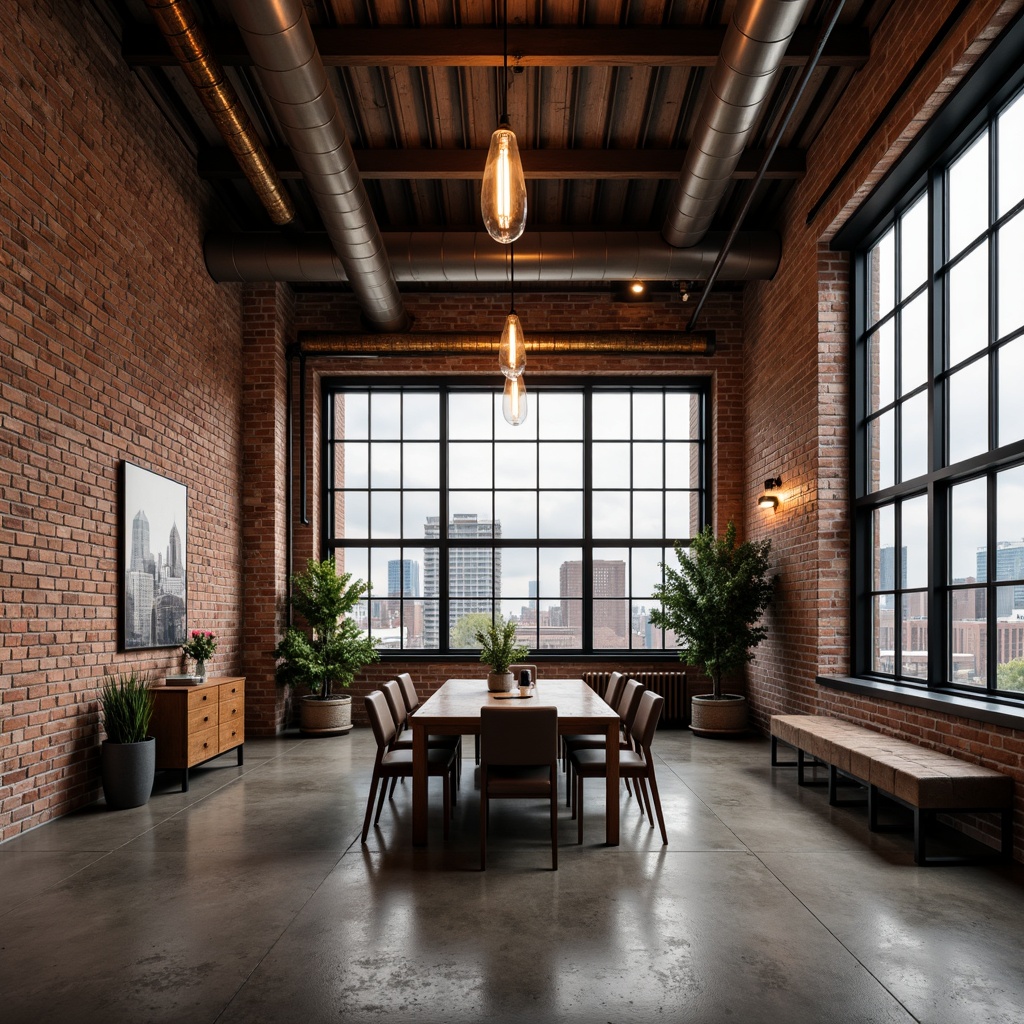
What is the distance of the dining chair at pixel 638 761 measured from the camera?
4918mm

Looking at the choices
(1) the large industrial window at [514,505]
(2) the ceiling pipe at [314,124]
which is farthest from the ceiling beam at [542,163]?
(1) the large industrial window at [514,505]

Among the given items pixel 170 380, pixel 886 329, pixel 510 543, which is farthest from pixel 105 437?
pixel 886 329

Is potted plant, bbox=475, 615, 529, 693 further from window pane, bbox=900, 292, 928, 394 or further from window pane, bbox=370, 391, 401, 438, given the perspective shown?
window pane, bbox=370, 391, 401, 438

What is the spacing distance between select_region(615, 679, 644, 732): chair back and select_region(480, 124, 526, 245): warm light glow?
119 inches

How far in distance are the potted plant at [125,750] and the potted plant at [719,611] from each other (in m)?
4.91

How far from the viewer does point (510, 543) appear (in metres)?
10.1

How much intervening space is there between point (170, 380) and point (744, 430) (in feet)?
20.0

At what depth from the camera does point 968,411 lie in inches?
213

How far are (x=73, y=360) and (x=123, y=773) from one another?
2705 millimetres

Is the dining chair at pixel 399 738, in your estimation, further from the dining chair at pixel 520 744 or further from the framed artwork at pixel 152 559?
the framed artwork at pixel 152 559

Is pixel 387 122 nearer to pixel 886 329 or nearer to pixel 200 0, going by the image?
pixel 200 0

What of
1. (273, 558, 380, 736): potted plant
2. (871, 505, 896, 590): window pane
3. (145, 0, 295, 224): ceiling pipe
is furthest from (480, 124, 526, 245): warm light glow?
(273, 558, 380, 736): potted plant

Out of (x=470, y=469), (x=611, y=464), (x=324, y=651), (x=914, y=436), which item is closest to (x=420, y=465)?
(x=470, y=469)

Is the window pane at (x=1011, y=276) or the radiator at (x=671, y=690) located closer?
the window pane at (x=1011, y=276)
